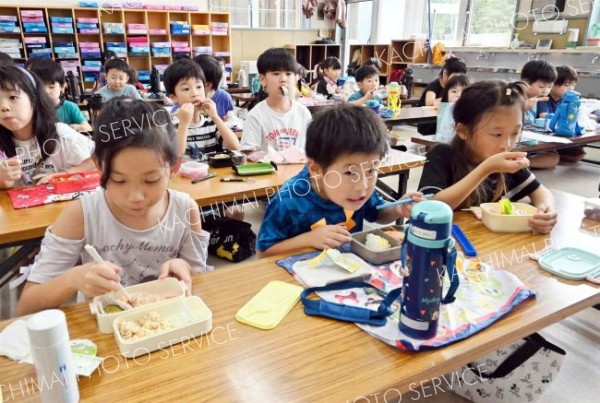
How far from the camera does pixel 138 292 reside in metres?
0.95

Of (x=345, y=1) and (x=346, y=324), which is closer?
(x=346, y=324)

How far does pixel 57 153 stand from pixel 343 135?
152 cm

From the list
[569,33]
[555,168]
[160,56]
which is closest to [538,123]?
[555,168]

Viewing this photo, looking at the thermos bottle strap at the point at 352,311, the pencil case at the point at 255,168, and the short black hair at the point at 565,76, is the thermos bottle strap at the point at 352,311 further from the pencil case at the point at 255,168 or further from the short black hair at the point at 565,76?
the short black hair at the point at 565,76

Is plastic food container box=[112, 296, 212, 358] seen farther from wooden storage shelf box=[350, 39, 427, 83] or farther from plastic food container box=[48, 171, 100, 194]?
wooden storage shelf box=[350, 39, 427, 83]

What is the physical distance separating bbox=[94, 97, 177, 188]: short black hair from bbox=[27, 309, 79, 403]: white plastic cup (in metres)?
0.54

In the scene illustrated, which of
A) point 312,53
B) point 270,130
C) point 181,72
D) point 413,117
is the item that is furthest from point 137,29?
point 270,130

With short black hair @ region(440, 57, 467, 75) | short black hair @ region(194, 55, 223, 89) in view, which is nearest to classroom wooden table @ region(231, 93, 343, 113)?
short black hair @ region(194, 55, 223, 89)

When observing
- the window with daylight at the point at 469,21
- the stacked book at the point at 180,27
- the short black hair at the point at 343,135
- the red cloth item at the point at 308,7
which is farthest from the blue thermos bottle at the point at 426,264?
the red cloth item at the point at 308,7

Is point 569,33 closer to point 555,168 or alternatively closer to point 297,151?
point 555,168

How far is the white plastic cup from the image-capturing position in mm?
585

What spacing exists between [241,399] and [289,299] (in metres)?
0.30

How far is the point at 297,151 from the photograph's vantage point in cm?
238

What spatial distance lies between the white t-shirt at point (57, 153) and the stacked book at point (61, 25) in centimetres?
585
